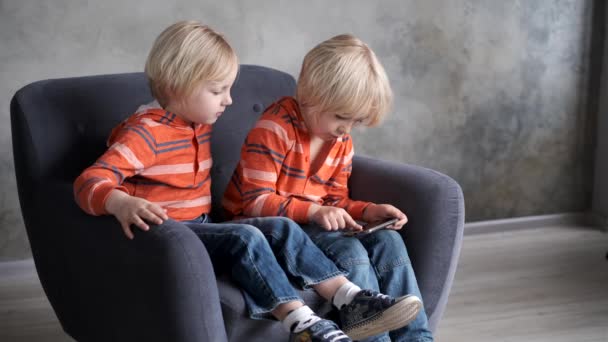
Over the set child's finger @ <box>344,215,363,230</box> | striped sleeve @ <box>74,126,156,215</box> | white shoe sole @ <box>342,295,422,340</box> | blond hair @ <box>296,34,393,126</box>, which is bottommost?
white shoe sole @ <box>342,295,422,340</box>

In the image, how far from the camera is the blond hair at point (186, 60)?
66.7 inches

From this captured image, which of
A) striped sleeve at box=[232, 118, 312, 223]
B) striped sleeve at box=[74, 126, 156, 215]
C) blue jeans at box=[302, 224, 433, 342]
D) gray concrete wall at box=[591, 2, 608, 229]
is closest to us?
striped sleeve at box=[74, 126, 156, 215]

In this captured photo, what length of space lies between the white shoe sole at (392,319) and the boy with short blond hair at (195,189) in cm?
1

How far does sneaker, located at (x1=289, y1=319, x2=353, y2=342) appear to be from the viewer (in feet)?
4.79

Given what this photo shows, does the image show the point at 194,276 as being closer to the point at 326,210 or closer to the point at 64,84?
the point at 326,210

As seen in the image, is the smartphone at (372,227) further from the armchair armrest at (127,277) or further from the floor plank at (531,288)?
the floor plank at (531,288)

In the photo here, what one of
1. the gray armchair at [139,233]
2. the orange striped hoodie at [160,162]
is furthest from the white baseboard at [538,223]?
the orange striped hoodie at [160,162]

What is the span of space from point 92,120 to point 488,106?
186 centimetres

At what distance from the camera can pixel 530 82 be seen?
322 cm

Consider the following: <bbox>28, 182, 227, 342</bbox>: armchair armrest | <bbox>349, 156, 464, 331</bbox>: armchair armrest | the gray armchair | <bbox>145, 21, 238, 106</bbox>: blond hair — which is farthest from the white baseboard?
<bbox>28, 182, 227, 342</bbox>: armchair armrest

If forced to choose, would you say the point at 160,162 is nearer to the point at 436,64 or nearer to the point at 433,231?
the point at 433,231

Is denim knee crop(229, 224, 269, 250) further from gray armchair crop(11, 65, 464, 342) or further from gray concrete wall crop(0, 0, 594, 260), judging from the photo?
gray concrete wall crop(0, 0, 594, 260)

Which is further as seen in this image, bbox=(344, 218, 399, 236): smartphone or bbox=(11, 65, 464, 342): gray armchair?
bbox=(344, 218, 399, 236): smartphone

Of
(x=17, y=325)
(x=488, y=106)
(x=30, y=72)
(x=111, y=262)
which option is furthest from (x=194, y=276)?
(x=488, y=106)
